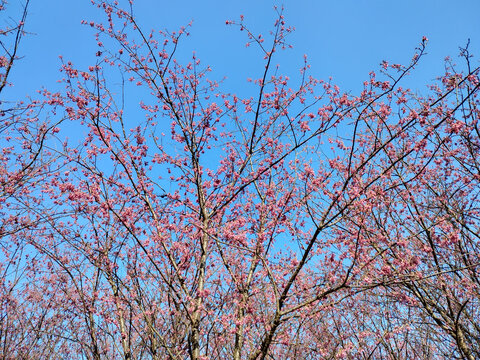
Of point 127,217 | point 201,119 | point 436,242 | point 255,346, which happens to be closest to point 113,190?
point 127,217

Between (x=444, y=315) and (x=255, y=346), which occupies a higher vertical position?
(x=444, y=315)

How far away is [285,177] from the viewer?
7141mm

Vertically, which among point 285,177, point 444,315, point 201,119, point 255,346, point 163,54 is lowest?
point 255,346

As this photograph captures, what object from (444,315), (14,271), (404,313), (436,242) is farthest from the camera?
(14,271)

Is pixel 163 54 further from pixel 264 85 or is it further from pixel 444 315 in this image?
pixel 444 315

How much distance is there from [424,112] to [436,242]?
3.30 meters

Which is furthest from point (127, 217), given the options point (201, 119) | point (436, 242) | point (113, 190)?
point (436, 242)

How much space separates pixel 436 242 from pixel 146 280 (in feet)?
19.4

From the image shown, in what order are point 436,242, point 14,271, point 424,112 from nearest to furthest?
point 424,112, point 436,242, point 14,271

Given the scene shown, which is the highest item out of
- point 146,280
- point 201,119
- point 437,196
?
point 201,119

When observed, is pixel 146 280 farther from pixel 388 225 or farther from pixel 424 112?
pixel 424 112

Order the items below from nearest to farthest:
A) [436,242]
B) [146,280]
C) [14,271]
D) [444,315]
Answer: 1. [444,315]
2. [436,242]
3. [146,280]
4. [14,271]

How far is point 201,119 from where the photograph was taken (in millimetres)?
6570

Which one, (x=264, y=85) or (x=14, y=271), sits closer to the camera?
(x=264, y=85)
